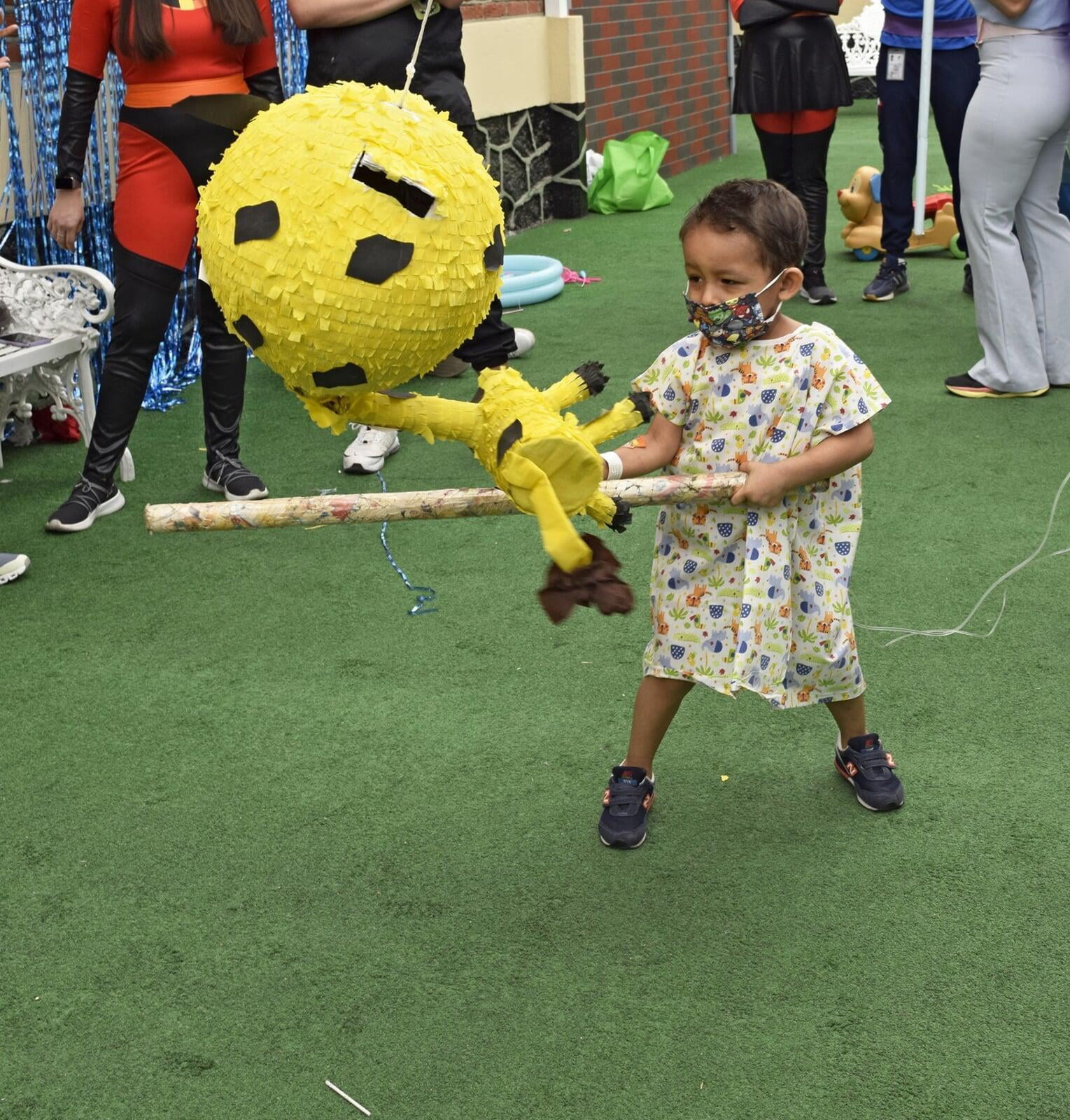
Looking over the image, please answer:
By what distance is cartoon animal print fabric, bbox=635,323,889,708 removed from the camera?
186 centimetres

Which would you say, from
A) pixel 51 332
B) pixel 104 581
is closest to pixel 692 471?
pixel 104 581

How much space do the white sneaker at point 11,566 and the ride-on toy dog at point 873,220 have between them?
13.8ft

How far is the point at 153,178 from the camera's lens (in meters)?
3.10

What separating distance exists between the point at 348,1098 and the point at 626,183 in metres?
6.66

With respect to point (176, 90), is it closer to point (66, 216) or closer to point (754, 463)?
point (66, 216)

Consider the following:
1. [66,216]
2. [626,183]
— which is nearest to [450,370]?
[66,216]

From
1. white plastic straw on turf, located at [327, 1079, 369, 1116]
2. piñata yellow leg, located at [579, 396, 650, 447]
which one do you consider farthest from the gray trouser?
white plastic straw on turf, located at [327, 1079, 369, 1116]

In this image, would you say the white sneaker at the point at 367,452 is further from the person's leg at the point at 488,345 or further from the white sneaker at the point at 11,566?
the white sneaker at the point at 11,566

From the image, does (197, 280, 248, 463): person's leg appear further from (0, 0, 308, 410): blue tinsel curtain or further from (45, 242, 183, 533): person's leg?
(0, 0, 308, 410): blue tinsel curtain

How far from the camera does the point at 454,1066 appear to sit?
63.7 inches

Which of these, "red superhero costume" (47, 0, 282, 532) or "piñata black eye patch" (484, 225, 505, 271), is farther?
"red superhero costume" (47, 0, 282, 532)

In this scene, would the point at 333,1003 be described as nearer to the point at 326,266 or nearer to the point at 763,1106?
the point at 763,1106

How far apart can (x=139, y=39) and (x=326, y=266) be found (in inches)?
76.3

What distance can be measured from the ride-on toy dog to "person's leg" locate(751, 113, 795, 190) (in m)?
1.02
